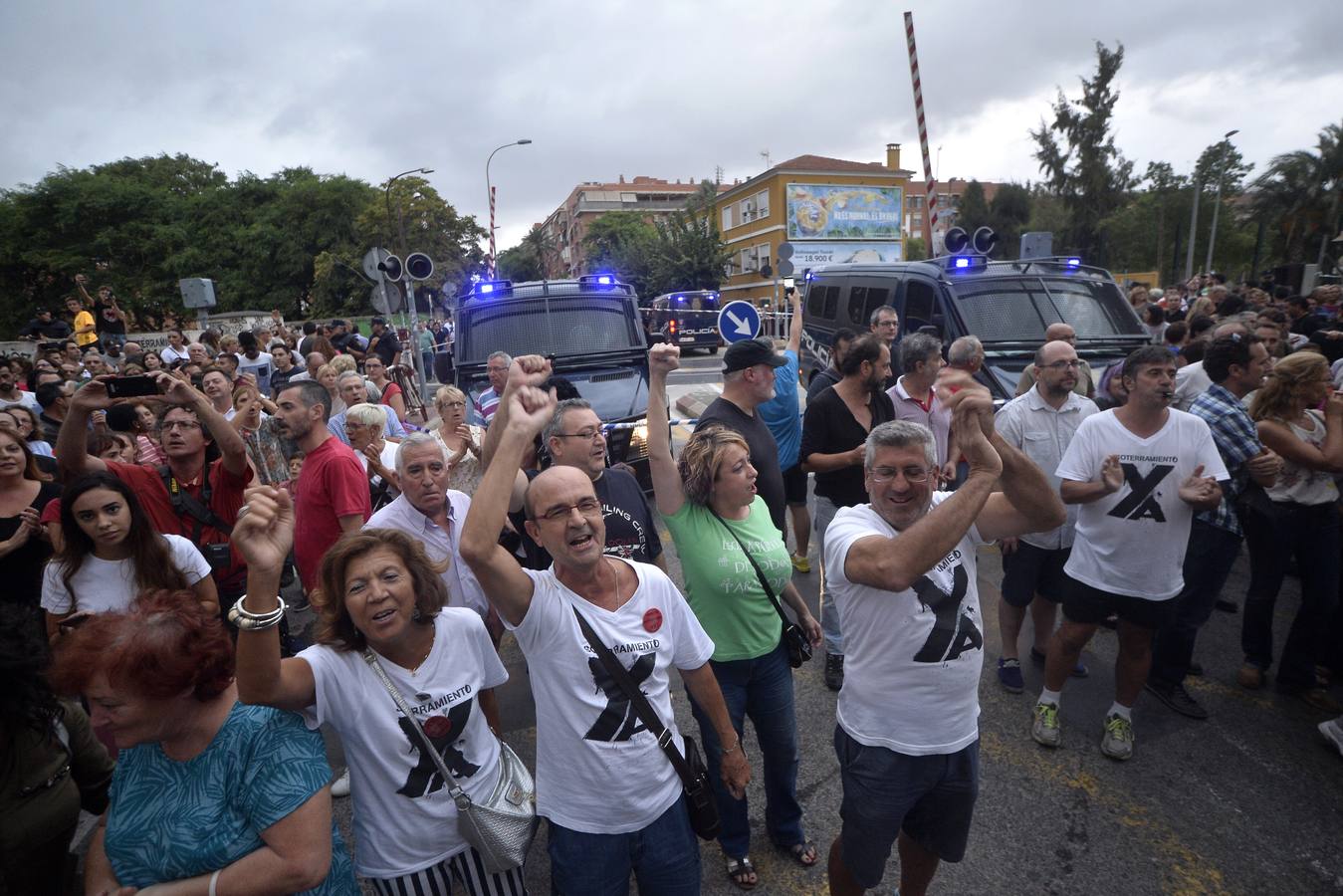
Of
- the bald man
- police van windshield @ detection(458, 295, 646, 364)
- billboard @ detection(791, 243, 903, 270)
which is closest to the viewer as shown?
the bald man

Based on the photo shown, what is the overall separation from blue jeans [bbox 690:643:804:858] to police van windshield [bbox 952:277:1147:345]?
5402 mm

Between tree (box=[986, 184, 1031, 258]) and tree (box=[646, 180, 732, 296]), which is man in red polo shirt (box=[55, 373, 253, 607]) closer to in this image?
tree (box=[646, 180, 732, 296])

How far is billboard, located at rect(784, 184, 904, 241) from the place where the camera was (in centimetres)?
4169

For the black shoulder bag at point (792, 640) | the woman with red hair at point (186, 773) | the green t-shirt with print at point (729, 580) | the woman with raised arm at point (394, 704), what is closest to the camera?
the woman with red hair at point (186, 773)

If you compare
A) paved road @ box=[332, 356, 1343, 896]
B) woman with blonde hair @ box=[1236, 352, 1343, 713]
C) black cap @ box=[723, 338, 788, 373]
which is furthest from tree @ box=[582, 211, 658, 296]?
paved road @ box=[332, 356, 1343, 896]

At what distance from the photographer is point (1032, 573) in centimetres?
391

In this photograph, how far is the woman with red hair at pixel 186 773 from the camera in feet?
5.11

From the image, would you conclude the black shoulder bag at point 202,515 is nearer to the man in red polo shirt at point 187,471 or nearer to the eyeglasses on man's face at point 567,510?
the man in red polo shirt at point 187,471

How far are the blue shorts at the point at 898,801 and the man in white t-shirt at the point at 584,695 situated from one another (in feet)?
1.90

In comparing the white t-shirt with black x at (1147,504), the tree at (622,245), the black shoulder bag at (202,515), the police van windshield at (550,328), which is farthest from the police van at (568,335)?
the tree at (622,245)

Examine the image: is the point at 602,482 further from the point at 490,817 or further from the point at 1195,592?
the point at 1195,592

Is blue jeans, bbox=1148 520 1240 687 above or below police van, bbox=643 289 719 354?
below

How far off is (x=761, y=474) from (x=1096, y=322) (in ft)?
18.4

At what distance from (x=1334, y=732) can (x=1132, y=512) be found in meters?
1.45
